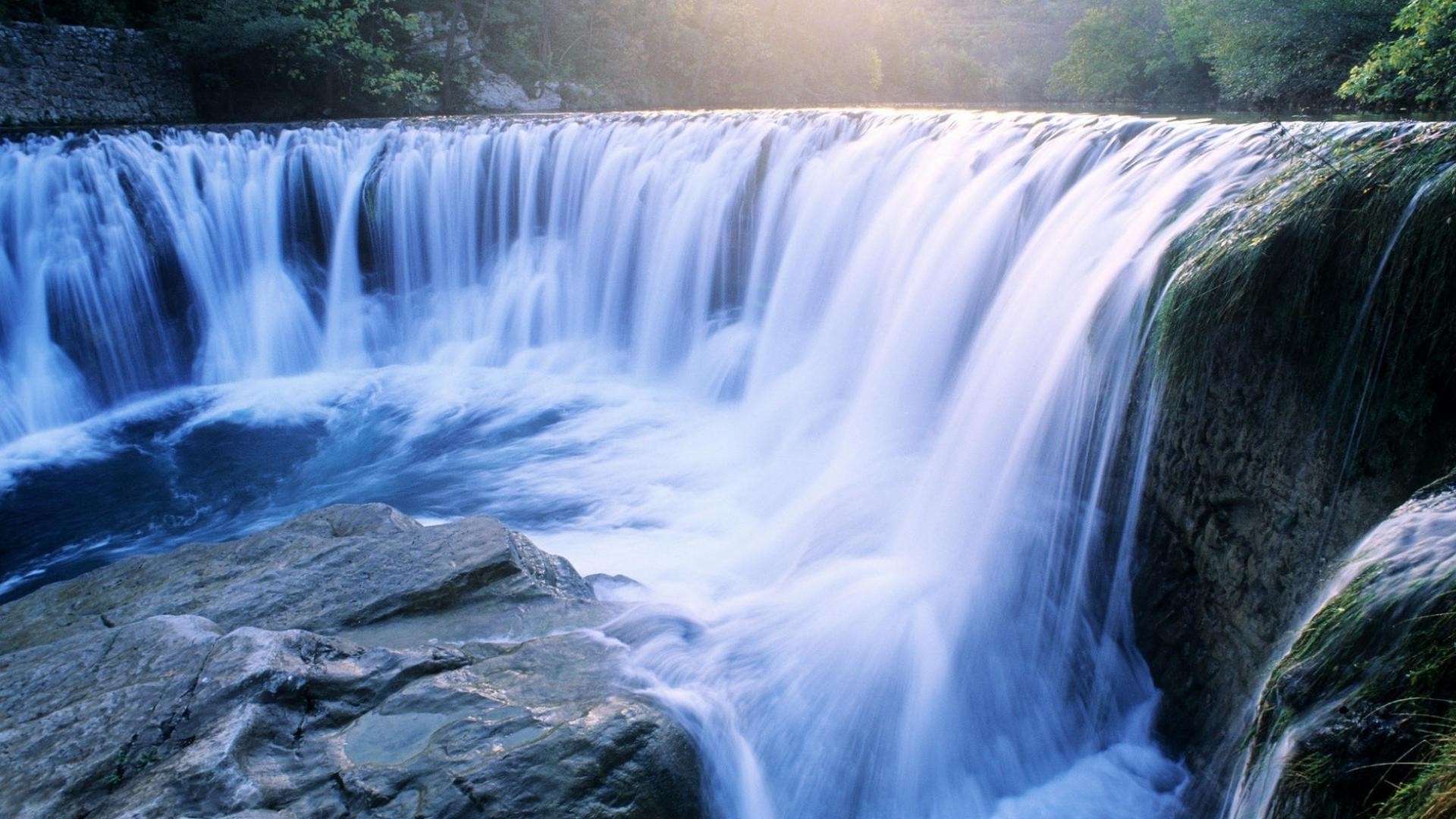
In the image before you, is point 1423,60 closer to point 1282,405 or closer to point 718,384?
point 718,384

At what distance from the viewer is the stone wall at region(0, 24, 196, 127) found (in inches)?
615

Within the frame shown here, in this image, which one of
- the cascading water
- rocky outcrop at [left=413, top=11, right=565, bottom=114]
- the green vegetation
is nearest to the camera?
the cascading water

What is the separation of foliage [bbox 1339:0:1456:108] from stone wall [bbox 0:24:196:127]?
821 inches

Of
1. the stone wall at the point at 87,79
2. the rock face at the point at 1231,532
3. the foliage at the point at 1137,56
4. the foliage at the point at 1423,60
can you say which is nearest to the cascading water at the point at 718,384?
the rock face at the point at 1231,532

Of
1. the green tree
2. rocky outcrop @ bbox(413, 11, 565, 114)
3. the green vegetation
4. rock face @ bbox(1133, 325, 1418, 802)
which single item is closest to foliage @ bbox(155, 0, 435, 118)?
the green vegetation

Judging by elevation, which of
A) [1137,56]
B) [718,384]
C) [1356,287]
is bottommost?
[718,384]

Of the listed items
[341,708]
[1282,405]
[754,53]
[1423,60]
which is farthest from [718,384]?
[754,53]

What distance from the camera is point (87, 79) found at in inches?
656

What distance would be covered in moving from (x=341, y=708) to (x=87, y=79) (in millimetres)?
19097

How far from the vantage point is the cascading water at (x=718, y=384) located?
4.32 metres

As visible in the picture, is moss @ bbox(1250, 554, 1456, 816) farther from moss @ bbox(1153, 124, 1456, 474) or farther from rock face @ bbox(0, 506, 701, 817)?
rock face @ bbox(0, 506, 701, 817)

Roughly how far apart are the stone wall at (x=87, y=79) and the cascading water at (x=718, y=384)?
20.8 ft

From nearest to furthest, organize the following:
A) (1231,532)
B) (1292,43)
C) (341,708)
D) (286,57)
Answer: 1. (341,708)
2. (1231,532)
3. (1292,43)
4. (286,57)

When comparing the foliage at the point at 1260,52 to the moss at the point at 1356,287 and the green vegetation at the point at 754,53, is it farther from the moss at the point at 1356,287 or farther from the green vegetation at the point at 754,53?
the moss at the point at 1356,287
